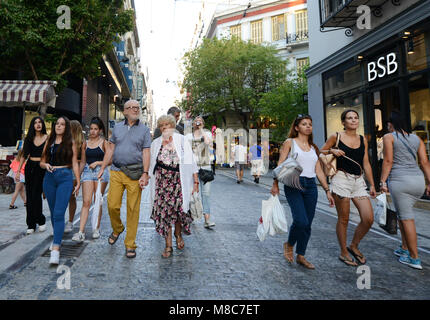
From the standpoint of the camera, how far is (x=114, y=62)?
22.3m

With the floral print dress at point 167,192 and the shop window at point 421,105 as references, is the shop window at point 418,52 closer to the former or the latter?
the shop window at point 421,105

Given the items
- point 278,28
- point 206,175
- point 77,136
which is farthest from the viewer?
point 278,28

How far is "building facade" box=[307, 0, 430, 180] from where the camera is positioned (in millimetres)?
7984

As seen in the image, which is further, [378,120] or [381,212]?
[378,120]

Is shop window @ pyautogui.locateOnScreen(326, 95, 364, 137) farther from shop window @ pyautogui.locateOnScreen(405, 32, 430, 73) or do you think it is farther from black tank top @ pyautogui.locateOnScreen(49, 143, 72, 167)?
black tank top @ pyautogui.locateOnScreen(49, 143, 72, 167)

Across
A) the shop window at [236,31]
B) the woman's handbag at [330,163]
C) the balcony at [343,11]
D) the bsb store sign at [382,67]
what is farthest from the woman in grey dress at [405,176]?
the shop window at [236,31]

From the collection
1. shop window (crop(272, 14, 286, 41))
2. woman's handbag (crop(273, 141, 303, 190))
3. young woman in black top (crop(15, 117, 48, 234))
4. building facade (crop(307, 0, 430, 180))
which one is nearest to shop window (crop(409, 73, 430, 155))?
building facade (crop(307, 0, 430, 180))

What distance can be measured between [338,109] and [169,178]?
9924 mm

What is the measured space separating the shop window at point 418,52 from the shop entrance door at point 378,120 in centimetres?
98

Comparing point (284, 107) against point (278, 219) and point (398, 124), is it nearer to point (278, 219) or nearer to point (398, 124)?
point (398, 124)

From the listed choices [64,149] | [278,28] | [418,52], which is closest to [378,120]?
[418,52]

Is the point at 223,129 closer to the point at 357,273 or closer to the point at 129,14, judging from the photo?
the point at 129,14

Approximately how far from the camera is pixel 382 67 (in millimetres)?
9227

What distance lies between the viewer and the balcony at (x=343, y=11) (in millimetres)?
8992
